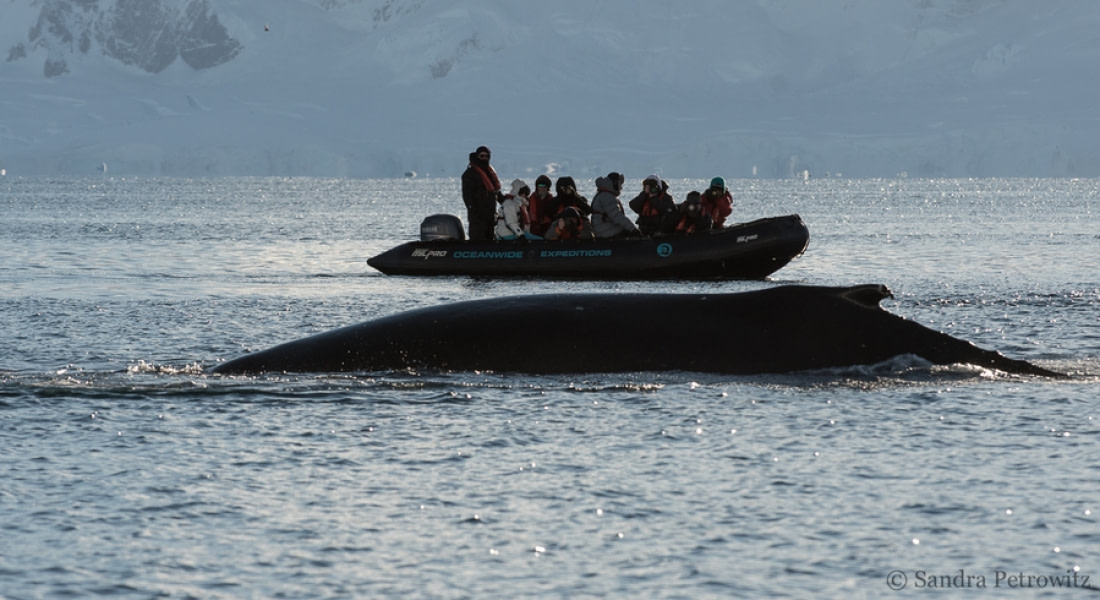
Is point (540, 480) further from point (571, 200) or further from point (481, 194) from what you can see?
point (481, 194)

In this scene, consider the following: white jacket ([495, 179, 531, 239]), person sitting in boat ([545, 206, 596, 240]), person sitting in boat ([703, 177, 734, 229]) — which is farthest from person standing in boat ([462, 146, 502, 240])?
person sitting in boat ([703, 177, 734, 229])

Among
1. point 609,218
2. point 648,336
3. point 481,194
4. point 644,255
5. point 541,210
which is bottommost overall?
point 648,336

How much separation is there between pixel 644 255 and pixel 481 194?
4.17 m

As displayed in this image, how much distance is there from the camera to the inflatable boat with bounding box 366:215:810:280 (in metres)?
30.2

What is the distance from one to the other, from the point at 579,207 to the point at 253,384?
18710mm

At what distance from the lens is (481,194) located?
32625 millimetres

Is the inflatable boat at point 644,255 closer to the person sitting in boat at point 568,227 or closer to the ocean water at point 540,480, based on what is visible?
the person sitting in boat at point 568,227

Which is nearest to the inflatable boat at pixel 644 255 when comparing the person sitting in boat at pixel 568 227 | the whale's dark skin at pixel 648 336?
the person sitting in boat at pixel 568 227

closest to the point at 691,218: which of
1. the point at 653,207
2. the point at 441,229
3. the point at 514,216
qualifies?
the point at 653,207

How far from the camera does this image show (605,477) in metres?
10.5

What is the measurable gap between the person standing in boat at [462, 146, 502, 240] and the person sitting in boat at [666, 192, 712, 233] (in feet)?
12.4

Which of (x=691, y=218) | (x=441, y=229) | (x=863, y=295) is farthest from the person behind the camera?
(x=441, y=229)

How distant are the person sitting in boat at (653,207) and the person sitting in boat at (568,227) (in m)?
1.10

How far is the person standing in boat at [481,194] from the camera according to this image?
106 feet
